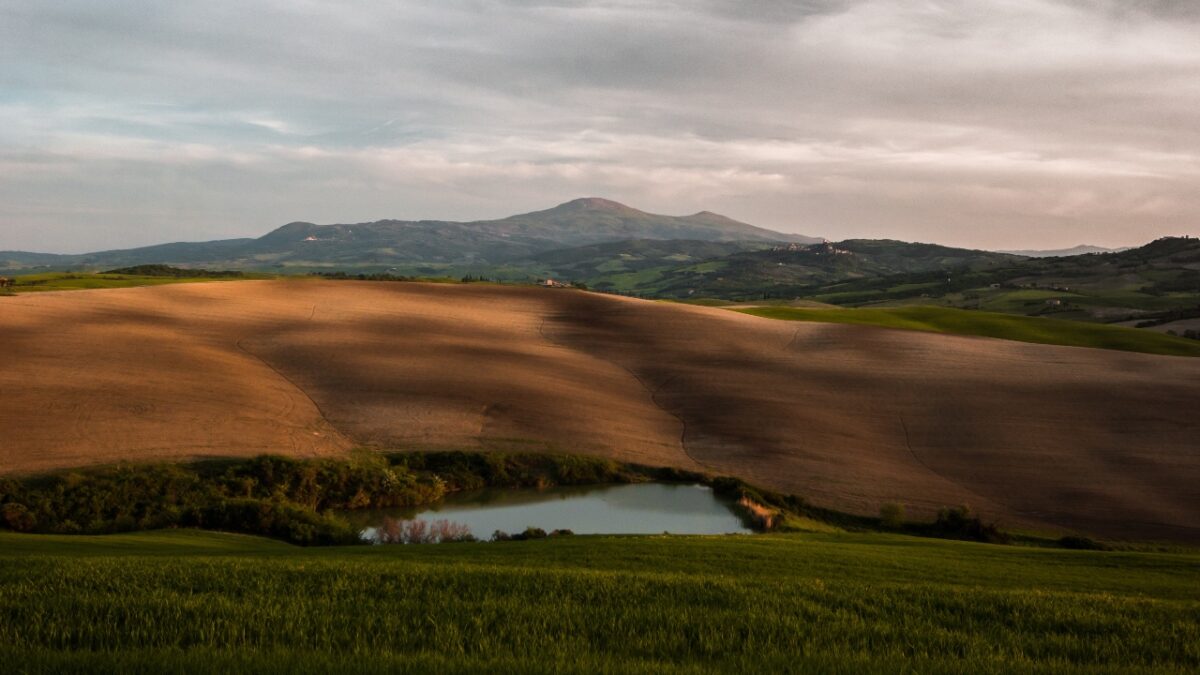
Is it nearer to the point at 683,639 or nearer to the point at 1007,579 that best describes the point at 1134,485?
the point at 1007,579

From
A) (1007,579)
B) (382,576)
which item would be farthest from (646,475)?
(382,576)

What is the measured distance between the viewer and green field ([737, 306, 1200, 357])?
8341cm

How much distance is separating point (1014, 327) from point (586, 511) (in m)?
74.3

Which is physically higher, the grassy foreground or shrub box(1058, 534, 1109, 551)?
the grassy foreground

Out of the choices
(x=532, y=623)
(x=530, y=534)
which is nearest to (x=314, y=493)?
(x=530, y=534)

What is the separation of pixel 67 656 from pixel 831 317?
101588mm

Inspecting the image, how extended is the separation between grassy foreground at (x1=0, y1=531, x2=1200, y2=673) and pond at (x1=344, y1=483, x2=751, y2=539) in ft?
69.6

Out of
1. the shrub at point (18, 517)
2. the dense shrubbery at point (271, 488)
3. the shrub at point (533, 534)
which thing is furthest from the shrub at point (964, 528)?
the shrub at point (18, 517)

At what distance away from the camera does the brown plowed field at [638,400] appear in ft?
126

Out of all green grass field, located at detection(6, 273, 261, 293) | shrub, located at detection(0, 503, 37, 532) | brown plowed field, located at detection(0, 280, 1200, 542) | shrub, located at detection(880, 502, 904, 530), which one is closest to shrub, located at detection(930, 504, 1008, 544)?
shrub, located at detection(880, 502, 904, 530)

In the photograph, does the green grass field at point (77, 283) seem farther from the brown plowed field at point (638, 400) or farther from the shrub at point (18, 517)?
the shrub at point (18, 517)

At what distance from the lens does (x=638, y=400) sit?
174 ft

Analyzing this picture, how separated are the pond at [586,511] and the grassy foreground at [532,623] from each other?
69.6 feet

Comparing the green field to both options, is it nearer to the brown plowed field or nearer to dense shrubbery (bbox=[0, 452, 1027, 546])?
the brown plowed field
